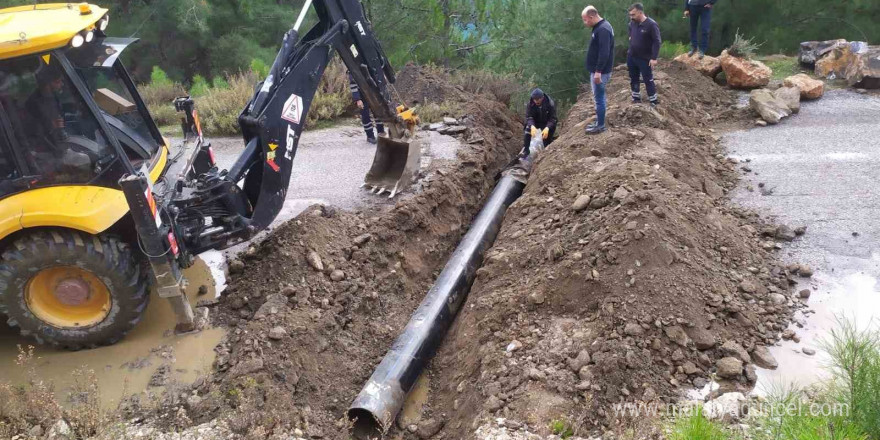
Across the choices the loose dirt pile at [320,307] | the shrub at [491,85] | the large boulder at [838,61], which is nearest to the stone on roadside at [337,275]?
the loose dirt pile at [320,307]

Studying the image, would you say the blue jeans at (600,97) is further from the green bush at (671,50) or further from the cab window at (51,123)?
the cab window at (51,123)

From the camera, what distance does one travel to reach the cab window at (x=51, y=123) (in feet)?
15.5

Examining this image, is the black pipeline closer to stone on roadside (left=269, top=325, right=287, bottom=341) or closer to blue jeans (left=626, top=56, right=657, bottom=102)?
stone on roadside (left=269, top=325, right=287, bottom=341)

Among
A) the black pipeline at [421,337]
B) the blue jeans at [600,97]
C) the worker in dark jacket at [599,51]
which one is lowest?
the black pipeline at [421,337]

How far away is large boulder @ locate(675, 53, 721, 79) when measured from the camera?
11.4 metres

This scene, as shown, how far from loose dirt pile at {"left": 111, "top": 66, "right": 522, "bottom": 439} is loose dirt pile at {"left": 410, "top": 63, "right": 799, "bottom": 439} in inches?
30.9

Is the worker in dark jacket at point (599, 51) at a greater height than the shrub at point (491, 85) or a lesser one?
greater

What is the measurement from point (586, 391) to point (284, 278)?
304cm

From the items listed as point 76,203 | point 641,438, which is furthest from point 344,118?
point 641,438

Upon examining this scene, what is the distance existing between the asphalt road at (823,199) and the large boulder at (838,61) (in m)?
0.77

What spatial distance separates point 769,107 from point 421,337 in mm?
6991

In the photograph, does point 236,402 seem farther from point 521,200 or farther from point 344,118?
point 344,118

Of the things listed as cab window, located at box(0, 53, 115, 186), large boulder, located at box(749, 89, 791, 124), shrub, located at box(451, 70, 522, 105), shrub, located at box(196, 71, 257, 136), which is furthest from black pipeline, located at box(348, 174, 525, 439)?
shrub, located at box(196, 71, 257, 136)

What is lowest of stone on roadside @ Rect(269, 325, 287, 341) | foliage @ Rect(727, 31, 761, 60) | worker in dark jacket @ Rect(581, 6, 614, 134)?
stone on roadside @ Rect(269, 325, 287, 341)
